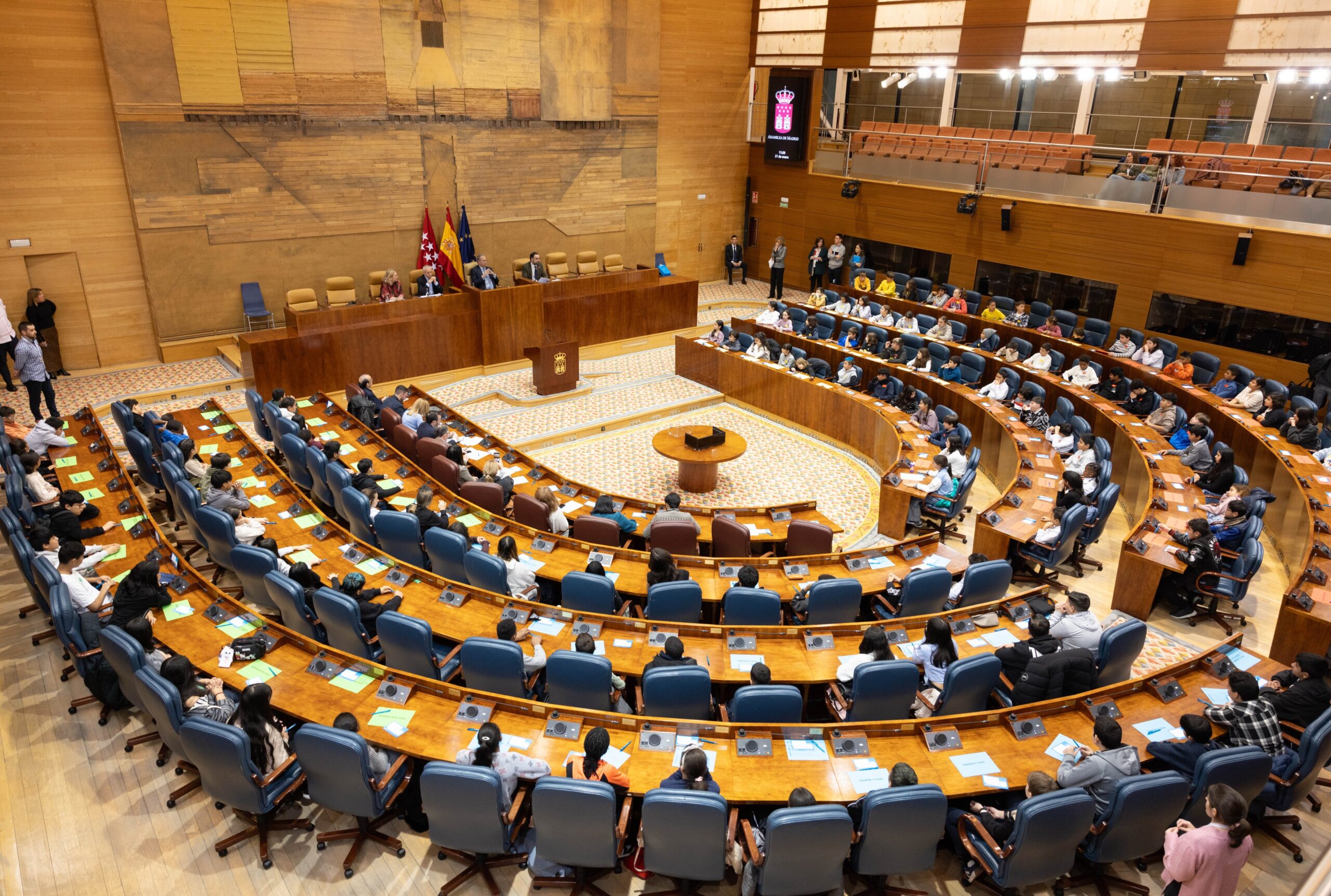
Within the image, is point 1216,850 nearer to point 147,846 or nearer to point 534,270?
point 147,846

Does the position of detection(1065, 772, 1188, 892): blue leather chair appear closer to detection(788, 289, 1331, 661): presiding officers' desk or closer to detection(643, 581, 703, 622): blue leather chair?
detection(643, 581, 703, 622): blue leather chair

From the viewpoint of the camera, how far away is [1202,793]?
490cm

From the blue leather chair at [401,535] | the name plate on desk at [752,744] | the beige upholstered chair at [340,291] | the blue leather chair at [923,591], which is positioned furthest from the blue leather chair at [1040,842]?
the beige upholstered chair at [340,291]

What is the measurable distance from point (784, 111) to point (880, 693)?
1774cm

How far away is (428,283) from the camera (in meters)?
15.9

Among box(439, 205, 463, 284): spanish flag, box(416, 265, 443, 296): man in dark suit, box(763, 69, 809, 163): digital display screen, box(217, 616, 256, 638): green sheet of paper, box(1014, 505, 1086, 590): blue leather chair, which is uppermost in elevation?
box(763, 69, 809, 163): digital display screen

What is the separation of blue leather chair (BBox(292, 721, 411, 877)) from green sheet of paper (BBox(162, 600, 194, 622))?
194cm

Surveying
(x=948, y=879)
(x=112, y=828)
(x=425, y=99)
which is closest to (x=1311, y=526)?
(x=948, y=879)

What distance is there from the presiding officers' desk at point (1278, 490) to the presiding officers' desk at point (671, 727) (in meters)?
1.45

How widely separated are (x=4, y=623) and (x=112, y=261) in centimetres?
854

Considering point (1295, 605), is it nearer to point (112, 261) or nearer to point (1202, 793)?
point (1202, 793)

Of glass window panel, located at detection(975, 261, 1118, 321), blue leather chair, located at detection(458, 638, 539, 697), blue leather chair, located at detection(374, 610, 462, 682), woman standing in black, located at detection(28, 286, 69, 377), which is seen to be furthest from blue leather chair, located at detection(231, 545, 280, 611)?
glass window panel, located at detection(975, 261, 1118, 321)

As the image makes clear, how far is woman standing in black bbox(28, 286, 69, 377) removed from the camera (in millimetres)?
13141

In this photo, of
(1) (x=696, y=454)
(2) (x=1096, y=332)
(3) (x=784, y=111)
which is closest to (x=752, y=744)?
(1) (x=696, y=454)
